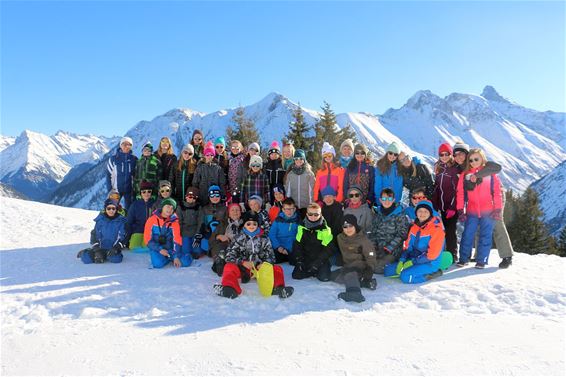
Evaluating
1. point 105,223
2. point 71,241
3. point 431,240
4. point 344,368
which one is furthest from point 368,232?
point 71,241

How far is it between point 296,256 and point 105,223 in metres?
4.30

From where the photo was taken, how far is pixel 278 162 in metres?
9.06

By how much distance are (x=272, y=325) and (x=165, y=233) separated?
376 cm

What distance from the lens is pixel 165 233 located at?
759cm

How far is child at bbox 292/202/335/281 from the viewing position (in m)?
6.75

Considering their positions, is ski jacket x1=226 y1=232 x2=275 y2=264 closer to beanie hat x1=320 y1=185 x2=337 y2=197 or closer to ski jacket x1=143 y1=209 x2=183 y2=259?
ski jacket x1=143 y1=209 x2=183 y2=259

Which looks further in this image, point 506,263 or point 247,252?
point 506,263

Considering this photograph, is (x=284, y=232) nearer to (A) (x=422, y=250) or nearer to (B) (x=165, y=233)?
(B) (x=165, y=233)

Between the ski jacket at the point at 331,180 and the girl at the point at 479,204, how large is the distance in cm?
247

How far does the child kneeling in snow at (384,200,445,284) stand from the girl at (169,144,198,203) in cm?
510

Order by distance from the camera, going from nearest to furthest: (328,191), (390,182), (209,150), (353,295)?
1. (353,295)
2. (328,191)
3. (390,182)
4. (209,150)

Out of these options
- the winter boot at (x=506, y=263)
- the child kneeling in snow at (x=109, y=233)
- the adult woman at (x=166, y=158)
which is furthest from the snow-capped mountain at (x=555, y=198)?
the child kneeling in snow at (x=109, y=233)

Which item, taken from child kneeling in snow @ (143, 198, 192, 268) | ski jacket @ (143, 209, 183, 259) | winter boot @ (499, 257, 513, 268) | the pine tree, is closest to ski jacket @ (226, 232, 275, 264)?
child kneeling in snow @ (143, 198, 192, 268)

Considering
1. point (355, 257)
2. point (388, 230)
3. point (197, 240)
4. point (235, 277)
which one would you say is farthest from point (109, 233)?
point (388, 230)
